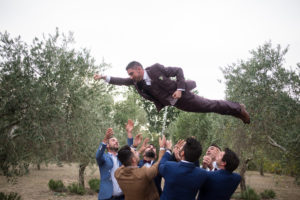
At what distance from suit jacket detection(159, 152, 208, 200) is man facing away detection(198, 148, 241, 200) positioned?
0.88ft

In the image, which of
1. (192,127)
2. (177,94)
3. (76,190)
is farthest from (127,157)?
(192,127)

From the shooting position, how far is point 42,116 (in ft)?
30.3

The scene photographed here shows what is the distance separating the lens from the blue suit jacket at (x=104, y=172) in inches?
212

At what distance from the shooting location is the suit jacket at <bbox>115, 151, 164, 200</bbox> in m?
4.14

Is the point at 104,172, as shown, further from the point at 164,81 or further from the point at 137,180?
the point at 164,81

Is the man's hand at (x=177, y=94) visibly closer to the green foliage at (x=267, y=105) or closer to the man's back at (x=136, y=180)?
the man's back at (x=136, y=180)

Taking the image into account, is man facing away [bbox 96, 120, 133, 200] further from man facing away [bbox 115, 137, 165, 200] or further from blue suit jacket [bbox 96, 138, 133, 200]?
man facing away [bbox 115, 137, 165, 200]

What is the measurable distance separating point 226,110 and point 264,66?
8.29m

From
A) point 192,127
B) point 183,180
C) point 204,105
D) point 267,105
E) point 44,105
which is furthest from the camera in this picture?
point 192,127

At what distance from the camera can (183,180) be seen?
148 inches

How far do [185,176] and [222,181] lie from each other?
0.72 metres

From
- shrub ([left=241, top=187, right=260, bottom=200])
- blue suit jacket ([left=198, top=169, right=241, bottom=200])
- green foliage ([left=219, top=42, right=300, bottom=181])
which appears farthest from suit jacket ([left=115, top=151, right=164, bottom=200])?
shrub ([left=241, top=187, right=260, bottom=200])

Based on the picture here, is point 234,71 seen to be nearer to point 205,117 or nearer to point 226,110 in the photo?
point 226,110

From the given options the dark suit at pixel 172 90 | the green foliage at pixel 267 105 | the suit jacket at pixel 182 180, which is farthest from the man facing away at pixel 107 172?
the green foliage at pixel 267 105
